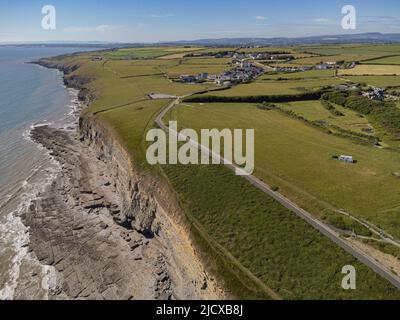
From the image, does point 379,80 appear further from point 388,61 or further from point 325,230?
point 325,230

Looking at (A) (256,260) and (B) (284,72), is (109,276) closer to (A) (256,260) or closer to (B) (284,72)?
(A) (256,260)

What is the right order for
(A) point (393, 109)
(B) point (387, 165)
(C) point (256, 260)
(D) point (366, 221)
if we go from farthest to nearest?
(A) point (393, 109), (B) point (387, 165), (D) point (366, 221), (C) point (256, 260)

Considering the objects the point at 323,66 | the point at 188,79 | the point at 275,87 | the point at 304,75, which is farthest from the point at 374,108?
the point at 323,66

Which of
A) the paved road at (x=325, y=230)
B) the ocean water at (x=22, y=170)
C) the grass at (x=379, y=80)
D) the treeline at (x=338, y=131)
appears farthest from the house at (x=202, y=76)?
the paved road at (x=325, y=230)

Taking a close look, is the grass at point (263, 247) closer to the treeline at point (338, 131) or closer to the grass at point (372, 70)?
the treeline at point (338, 131)

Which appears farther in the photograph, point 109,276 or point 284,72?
point 284,72
